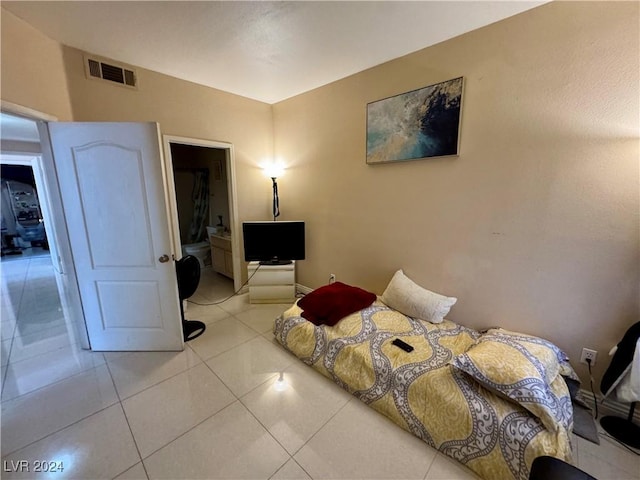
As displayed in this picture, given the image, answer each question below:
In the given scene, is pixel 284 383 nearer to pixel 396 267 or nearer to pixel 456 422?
pixel 456 422

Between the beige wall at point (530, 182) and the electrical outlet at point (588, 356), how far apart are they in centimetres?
3

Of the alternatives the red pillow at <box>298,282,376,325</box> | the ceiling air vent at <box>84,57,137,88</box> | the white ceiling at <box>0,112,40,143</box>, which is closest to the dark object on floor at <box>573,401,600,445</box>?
the red pillow at <box>298,282,376,325</box>

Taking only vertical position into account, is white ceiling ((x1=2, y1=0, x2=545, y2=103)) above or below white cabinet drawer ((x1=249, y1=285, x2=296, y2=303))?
above

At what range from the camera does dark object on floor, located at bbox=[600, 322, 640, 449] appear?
150 cm

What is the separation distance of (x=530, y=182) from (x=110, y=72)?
380 cm

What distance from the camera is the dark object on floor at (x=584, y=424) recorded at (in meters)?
1.59

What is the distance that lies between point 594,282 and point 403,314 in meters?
1.34

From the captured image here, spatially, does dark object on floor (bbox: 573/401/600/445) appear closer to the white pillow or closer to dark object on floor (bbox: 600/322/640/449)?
dark object on floor (bbox: 600/322/640/449)

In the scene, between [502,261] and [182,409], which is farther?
[502,261]

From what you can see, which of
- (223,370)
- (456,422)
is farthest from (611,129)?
(223,370)

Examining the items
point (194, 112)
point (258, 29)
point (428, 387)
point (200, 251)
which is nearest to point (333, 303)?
point (428, 387)

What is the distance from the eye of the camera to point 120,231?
2211 millimetres

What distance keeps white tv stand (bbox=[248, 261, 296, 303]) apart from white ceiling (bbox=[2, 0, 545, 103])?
2266 mm

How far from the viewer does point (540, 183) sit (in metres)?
1.83
